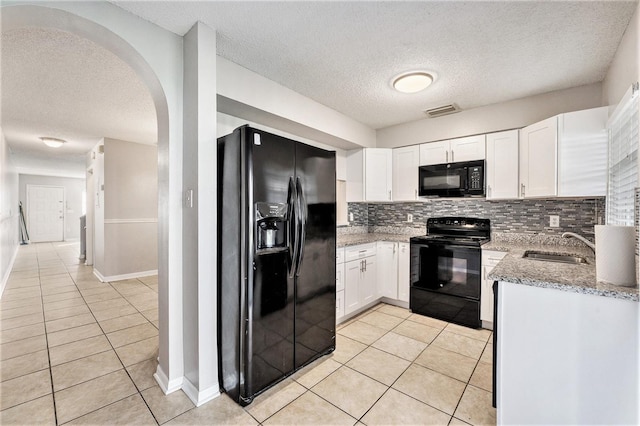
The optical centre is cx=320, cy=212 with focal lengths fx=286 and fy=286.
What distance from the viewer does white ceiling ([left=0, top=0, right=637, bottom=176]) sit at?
1740 millimetres

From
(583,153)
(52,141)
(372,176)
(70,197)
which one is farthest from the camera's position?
(70,197)

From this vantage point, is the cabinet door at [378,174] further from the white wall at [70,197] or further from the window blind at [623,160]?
the white wall at [70,197]

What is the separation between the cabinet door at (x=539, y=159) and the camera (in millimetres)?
2585

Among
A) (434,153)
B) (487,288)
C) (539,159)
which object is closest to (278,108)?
(434,153)

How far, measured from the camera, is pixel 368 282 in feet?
11.4

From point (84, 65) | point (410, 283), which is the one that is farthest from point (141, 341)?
point (410, 283)

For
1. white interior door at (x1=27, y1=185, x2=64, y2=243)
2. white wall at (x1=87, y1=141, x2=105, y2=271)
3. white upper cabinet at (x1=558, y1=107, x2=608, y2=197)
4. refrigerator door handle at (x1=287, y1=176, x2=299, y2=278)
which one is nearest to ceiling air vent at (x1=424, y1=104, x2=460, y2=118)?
white upper cabinet at (x1=558, y1=107, x2=608, y2=197)

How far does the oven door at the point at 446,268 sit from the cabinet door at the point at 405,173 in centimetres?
73

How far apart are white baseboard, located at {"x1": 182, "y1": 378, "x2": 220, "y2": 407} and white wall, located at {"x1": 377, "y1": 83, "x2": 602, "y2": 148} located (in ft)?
11.3

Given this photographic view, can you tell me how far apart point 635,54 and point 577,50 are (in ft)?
1.59

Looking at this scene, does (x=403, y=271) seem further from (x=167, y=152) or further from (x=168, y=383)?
(x=167, y=152)

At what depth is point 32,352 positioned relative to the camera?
2.46 metres

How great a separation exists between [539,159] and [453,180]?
32.7 inches

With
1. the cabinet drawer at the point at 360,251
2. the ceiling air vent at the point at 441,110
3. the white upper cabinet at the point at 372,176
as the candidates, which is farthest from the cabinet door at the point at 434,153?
the cabinet drawer at the point at 360,251
